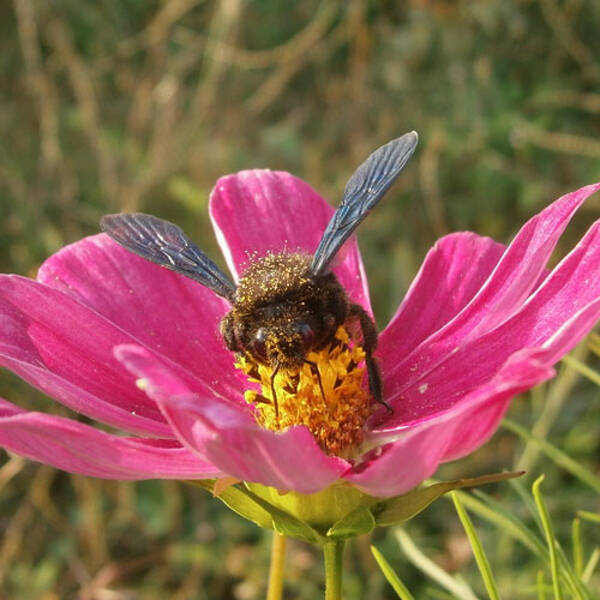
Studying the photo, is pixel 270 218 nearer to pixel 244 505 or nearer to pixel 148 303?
pixel 148 303

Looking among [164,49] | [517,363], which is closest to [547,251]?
[517,363]

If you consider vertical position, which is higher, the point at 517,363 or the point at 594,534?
the point at 517,363

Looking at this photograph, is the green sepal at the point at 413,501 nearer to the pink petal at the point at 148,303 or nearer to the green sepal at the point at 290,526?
the green sepal at the point at 290,526

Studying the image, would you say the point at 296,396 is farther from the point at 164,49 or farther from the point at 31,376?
the point at 164,49

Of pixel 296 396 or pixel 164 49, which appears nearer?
pixel 296 396

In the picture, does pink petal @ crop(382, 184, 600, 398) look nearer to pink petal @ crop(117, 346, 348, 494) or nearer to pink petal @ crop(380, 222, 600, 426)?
pink petal @ crop(380, 222, 600, 426)

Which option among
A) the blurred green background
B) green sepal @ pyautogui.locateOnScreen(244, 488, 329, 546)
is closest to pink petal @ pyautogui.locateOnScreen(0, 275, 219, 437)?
green sepal @ pyautogui.locateOnScreen(244, 488, 329, 546)
